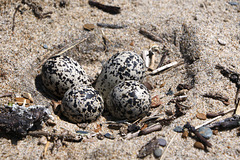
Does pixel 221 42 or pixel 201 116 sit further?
pixel 221 42

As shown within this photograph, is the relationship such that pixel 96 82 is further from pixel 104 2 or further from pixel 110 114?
pixel 104 2

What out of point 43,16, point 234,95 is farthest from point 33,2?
point 234,95

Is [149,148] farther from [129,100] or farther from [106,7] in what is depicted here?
[106,7]

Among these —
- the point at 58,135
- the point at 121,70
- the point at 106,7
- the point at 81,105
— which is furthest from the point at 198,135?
the point at 106,7

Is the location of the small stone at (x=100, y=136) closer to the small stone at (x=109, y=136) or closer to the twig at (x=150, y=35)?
the small stone at (x=109, y=136)

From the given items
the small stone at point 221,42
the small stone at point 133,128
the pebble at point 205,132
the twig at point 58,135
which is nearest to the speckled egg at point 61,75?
the twig at point 58,135

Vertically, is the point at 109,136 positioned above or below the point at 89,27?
below

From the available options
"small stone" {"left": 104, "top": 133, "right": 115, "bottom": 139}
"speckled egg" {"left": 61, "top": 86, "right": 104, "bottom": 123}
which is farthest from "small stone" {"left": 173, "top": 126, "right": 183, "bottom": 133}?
"speckled egg" {"left": 61, "top": 86, "right": 104, "bottom": 123}
